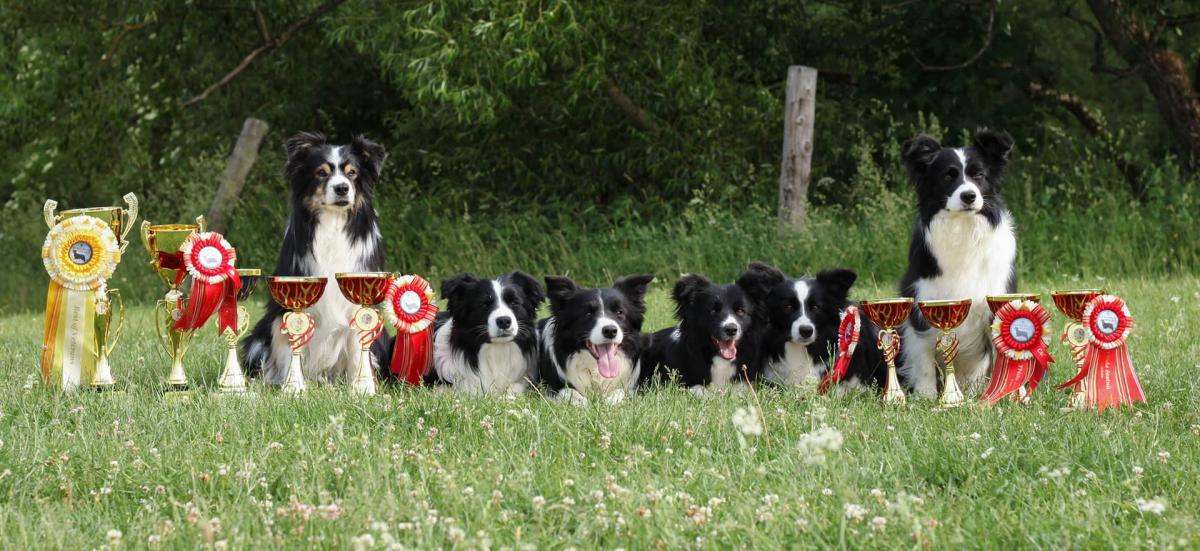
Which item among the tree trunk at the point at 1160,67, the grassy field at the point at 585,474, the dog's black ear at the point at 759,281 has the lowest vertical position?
the grassy field at the point at 585,474

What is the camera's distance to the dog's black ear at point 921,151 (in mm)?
5270

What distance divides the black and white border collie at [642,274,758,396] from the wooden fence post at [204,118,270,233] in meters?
9.50

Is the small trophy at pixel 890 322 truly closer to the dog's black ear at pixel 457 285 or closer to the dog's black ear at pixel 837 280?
the dog's black ear at pixel 837 280

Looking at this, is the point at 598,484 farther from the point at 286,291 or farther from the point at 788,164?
the point at 788,164

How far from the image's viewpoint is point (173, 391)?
5.07 metres

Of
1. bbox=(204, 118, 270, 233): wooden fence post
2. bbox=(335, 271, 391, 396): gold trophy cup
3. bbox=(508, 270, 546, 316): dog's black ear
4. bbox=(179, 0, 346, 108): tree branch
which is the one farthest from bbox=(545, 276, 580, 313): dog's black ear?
bbox=(179, 0, 346, 108): tree branch

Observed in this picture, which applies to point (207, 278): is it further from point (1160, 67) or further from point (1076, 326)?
point (1160, 67)

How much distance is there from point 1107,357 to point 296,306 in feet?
11.2

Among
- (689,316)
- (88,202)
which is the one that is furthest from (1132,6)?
(88,202)

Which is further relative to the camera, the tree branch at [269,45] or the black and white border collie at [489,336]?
the tree branch at [269,45]

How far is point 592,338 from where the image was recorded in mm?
5398

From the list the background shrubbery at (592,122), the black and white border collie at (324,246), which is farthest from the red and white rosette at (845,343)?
the background shrubbery at (592,122)

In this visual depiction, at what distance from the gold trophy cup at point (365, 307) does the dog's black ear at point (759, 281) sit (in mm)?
1732

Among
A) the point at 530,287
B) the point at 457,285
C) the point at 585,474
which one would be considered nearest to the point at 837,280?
the point at 530,287
